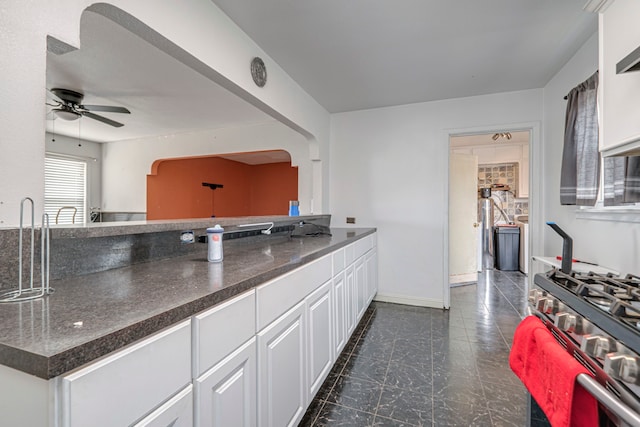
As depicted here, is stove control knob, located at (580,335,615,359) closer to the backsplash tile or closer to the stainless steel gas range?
the stainless steel gas range

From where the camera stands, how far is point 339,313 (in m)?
2.01

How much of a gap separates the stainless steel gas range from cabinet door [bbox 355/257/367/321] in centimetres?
151

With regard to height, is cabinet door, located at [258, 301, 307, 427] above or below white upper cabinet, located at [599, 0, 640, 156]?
below

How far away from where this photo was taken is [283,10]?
69.7 inches

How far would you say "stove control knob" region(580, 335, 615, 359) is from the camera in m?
0.72

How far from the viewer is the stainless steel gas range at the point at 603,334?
0.65 m

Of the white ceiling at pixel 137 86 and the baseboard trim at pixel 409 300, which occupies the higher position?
the white ceiling at pixel 137 86

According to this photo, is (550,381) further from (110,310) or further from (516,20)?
(516,20)

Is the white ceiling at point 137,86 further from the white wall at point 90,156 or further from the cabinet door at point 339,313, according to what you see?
the cabinet door at point 339,313

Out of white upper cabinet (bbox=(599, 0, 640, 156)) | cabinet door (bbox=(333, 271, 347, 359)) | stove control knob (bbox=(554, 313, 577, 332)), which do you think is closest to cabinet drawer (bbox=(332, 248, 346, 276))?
cabinet door (bbox=(333, 271, 347, 359))

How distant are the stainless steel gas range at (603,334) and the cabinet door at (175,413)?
994 mm

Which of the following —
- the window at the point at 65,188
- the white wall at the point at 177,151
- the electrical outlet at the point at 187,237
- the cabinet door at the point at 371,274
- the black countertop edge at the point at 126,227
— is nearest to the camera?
the black countertop edge at the point at 126,227

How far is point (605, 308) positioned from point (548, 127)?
2.60m

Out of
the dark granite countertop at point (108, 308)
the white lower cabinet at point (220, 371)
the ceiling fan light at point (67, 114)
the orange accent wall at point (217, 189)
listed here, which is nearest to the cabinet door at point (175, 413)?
the white lower cabinet at point (220, 371)
